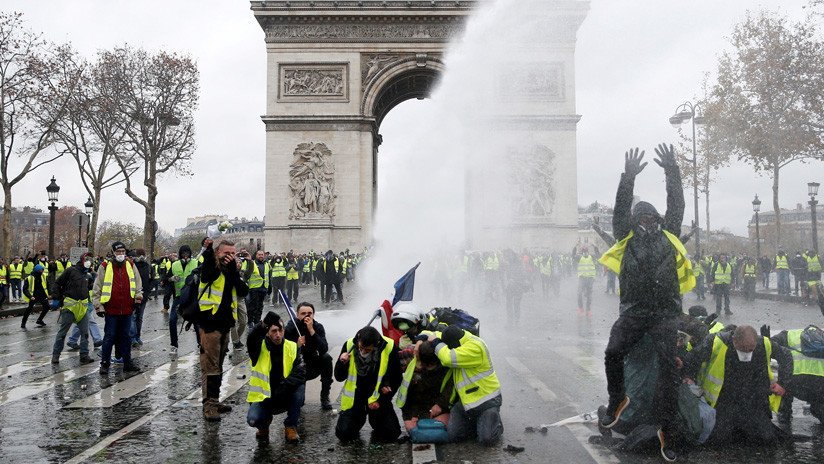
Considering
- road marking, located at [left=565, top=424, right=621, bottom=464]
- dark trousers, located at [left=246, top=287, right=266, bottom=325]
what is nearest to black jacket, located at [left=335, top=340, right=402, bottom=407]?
road marking, located at [left=565, top=424, right=621, bottom=464]

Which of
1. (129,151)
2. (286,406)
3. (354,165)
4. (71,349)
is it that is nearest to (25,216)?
(129,151)

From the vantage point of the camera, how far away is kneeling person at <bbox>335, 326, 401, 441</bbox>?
561cm

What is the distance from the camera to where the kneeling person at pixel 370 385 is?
18.4 ft

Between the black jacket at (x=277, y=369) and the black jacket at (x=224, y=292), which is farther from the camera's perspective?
the black jacket at (x=224, y=292)

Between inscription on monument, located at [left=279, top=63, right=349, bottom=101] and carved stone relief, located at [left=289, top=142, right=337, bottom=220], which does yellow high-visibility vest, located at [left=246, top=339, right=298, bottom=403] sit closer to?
carved stone relief, located at [left=289, top=142, right=337, bottom=220]

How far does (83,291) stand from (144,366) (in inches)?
66.5

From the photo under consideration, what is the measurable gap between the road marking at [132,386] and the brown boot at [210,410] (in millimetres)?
1318

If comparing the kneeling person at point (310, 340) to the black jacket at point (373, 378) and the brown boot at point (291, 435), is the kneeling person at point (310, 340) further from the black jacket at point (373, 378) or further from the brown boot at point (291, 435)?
the brown boot at point (291, 435)

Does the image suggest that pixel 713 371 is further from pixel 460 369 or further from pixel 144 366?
pixel 144 366

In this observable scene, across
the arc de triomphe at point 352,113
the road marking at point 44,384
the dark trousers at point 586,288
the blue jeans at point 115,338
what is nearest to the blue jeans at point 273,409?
the road marking at point 44,384

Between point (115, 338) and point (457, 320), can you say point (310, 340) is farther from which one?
point (115, 338)

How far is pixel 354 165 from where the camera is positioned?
31641mm

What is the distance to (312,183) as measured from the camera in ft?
103

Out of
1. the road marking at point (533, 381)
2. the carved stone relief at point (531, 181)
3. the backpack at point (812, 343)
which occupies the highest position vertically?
the carved stone relief at point (531, 181)
